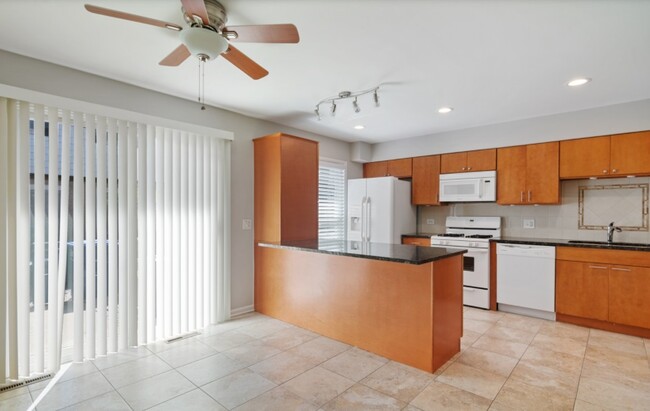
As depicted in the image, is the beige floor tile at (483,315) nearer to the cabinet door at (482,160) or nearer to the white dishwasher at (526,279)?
the white dishwasher at (526,279)

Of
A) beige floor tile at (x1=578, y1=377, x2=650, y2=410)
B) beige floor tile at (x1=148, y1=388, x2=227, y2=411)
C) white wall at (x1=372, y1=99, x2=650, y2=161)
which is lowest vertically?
beige floor tile at (x1=148, y1=388, x2=227, y2=411)

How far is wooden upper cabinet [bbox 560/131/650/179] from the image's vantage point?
3346 mm

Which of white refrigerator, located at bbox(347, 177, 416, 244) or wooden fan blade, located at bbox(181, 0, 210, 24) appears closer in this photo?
wooden fan blade, located at bbox(181, 0, 210, 24)

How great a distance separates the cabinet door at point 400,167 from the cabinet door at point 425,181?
0.29 ft

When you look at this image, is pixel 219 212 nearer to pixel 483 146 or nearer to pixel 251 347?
pixel 251 347

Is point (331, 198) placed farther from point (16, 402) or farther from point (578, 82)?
point (16, 402)

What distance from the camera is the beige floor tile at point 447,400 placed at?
205cm

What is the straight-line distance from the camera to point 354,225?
522 centimetres

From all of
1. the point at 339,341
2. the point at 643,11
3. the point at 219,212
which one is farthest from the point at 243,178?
the point at 643,11

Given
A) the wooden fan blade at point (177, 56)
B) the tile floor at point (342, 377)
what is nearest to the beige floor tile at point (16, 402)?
the tile floor at point (342, 377)

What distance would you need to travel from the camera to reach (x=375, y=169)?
5.61 meters

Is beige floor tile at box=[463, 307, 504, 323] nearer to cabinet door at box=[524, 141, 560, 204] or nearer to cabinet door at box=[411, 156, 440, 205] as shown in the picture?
cabinet door at box=[524, 141, 560, 204]

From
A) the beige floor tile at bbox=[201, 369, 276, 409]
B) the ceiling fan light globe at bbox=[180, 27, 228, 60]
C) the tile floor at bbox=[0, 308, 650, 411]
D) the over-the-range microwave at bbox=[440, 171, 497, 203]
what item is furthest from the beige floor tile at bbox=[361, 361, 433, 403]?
the over-the-range microwave at bbox=[440, 171, 497, 203]

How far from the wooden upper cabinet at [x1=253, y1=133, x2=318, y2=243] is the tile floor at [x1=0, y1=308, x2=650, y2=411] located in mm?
1196
